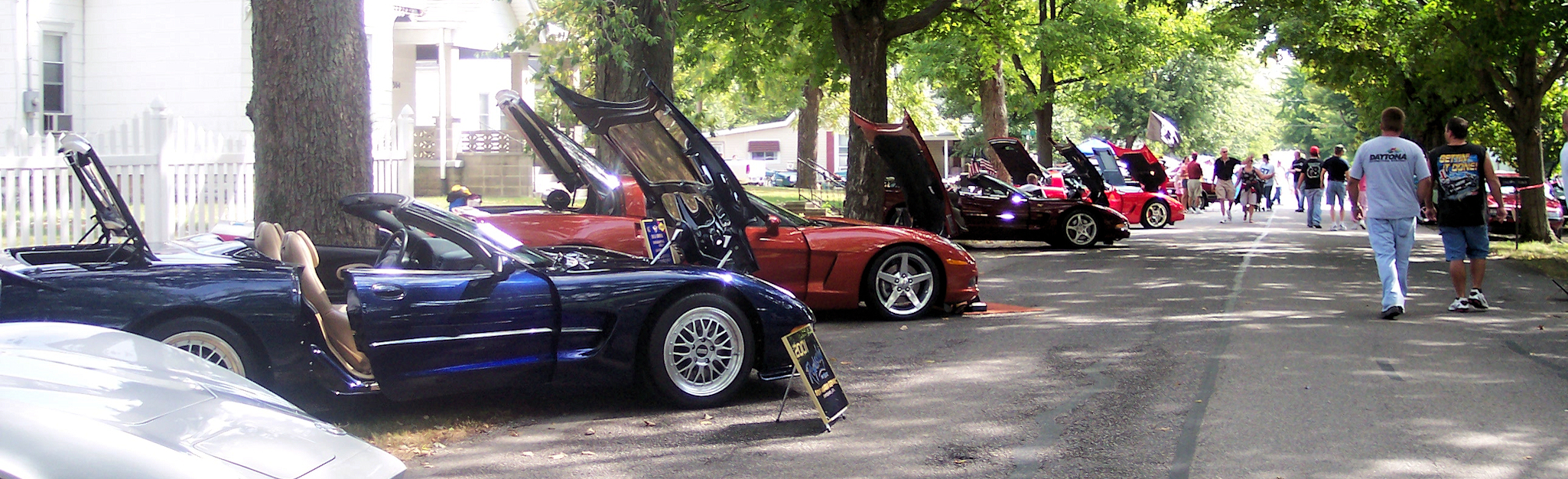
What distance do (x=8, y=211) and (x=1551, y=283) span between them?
44.9ft

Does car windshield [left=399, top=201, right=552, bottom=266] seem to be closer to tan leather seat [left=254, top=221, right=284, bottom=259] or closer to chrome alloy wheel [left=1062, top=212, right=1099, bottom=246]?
tan leather seat [left=254, top=221, right=284, bottom=259]

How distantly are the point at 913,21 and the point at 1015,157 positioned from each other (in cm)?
388

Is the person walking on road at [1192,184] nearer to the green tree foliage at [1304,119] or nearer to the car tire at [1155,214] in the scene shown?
the car tire at [1155,214]

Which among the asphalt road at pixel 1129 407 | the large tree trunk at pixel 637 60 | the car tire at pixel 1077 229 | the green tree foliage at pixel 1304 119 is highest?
the green tree foliage at pixel 1304 119

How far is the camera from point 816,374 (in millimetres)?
5891

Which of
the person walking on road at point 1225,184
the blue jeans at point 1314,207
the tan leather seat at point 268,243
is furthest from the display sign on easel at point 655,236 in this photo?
the person walking on road at point 1225,184

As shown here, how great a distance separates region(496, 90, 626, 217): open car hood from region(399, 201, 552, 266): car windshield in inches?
97.5

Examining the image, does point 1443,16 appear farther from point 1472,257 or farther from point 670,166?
point 670,166

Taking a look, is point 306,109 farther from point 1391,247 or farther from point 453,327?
point 1391,247

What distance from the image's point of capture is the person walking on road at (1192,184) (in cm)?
3109

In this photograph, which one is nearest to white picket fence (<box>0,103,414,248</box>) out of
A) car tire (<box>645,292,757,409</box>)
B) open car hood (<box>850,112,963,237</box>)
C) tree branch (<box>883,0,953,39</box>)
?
car tire (<box>645,292,757,409</box>)

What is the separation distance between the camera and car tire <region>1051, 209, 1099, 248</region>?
59.2 ft

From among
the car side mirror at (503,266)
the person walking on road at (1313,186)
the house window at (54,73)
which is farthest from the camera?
the person walking on road at (1313,186)

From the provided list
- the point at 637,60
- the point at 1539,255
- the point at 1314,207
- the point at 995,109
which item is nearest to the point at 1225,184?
the point at 1314,207
